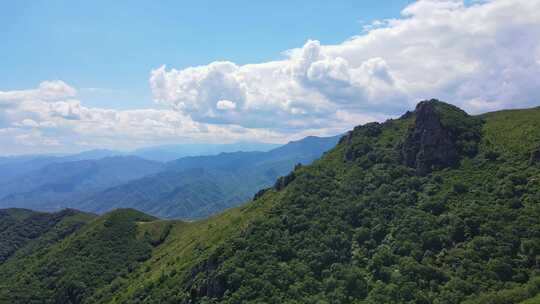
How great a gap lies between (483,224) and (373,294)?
3358 centimetres

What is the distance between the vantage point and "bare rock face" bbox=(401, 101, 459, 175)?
13988 centimetres

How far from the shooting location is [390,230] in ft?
391

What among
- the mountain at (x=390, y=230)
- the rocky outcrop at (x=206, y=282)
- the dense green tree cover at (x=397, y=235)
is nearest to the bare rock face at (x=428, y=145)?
the mountain at (x=390, y=230)

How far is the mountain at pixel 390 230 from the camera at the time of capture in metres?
95.9

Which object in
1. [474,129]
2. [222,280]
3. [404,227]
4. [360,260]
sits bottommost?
[222,280]

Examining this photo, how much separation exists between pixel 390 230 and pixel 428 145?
130ft

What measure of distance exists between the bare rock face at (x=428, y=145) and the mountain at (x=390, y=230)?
0.36m

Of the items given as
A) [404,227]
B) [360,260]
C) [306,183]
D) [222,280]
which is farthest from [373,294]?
[306,183]

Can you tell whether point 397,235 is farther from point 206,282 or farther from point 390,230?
point 206,282

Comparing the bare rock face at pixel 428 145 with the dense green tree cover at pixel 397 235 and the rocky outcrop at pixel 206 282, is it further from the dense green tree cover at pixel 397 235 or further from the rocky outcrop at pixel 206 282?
the rocky outcrop at pixel 206 282

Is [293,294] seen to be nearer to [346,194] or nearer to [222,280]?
[222,280]

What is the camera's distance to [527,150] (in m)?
124

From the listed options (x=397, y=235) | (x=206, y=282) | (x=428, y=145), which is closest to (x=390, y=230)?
(x=397, y=235)

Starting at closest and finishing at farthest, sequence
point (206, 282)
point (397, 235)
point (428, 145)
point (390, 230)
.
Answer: point (397, 235)
point (390, 230)
point (206, 282)
point (428, 145)
